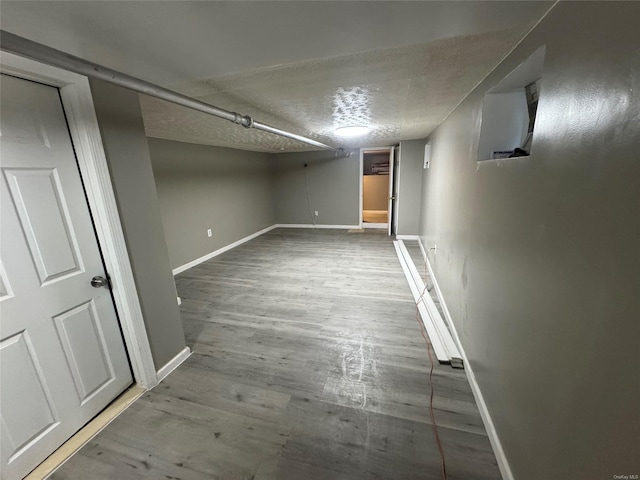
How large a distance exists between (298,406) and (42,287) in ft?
5.14

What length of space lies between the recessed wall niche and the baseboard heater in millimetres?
1461

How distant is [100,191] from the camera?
139 centimetres

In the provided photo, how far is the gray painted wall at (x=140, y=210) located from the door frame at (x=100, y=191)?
39mm

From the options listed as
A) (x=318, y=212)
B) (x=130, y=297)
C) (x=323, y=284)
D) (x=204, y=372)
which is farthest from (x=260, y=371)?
(x=318, y=212)

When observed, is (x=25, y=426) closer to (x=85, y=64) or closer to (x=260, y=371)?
(x=260, y=371)

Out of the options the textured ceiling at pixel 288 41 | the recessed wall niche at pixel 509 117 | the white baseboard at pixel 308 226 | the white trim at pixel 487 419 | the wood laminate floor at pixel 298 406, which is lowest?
the wood laminate floor at pixel 298 406

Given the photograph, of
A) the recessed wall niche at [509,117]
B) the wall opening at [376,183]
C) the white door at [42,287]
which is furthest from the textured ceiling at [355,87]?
the wall opening at [376,183]

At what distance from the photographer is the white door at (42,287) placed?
1146 mm

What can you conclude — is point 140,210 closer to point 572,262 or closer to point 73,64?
point 73,64

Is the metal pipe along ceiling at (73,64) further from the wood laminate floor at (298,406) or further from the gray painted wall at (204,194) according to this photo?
the gray painted wall at (204,194)

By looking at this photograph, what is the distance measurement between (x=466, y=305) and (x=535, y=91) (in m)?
1.40

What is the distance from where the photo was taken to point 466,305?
1854 millimetres

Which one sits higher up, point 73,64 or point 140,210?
point 73,64

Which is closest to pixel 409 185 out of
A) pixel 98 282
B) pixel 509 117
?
pixel 509 117
